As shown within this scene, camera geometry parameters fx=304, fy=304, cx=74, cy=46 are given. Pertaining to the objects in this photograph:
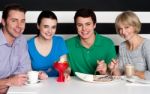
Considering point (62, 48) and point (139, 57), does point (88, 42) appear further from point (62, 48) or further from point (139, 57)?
point (139, 57)

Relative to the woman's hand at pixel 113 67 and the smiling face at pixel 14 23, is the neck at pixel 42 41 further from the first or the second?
the woman's hand at pixel 113 67

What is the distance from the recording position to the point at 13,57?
1760mm

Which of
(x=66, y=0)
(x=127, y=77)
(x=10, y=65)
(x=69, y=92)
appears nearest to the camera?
(x=69, y=92)

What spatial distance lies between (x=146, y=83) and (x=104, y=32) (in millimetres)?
813

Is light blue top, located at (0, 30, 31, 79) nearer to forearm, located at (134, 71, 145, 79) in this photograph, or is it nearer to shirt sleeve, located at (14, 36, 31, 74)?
shirt sleeve, located at (14, 36, 31, 74)

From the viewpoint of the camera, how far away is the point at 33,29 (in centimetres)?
224

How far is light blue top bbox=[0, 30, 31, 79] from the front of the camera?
5.70 ft

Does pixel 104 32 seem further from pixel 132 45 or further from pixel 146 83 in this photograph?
pixel 146 83

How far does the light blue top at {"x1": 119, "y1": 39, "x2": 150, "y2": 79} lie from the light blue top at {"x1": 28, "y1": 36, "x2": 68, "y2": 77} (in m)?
0.39

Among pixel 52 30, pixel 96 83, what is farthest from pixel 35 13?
pixel 96 83

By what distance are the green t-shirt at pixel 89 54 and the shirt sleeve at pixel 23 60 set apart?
11.7 inches

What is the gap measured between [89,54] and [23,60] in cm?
43

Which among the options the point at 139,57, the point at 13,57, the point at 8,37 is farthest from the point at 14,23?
the point at 139,57

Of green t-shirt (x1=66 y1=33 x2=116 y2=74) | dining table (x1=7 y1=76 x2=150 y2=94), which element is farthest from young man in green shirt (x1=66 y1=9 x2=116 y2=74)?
dining table (x1=7 y1=76 x2=150 y2=94)
